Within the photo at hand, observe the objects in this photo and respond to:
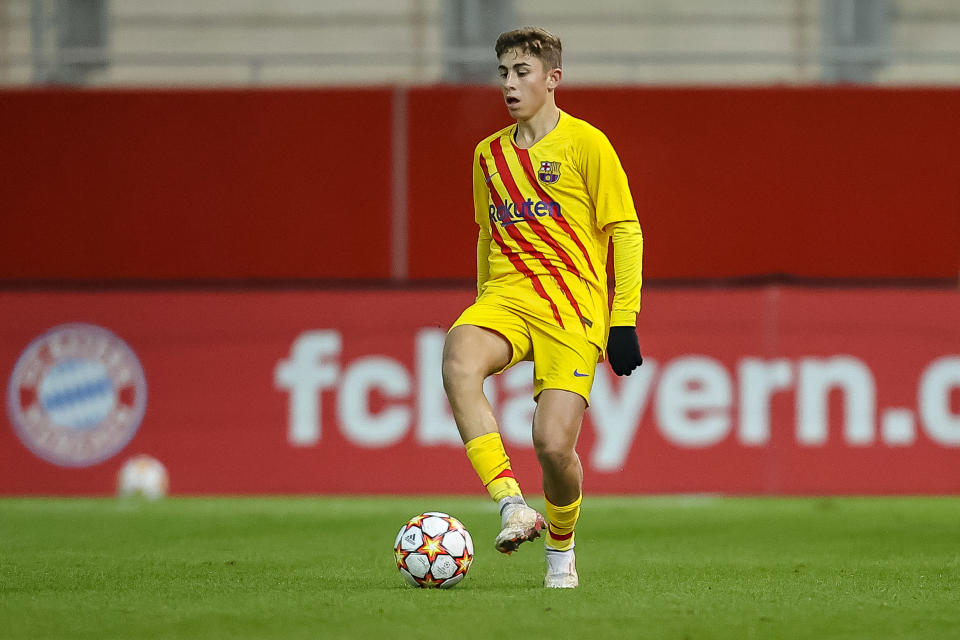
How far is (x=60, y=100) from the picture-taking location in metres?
12.1

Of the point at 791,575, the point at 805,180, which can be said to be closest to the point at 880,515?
the point at 791,575

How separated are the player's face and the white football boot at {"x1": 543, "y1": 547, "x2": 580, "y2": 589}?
1.54 m

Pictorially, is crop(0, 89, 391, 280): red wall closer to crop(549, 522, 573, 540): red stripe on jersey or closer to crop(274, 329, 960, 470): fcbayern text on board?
crop(274, 329, 960, 470): fcbayern text on board

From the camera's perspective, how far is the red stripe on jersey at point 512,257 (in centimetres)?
505

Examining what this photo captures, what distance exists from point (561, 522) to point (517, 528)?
446 millimetres

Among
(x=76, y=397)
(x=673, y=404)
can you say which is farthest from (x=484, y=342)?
(x=76, y=397)

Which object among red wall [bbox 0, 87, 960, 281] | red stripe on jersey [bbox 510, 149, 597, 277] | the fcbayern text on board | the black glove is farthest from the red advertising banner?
the black glove

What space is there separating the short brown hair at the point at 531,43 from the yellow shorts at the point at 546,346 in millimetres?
896

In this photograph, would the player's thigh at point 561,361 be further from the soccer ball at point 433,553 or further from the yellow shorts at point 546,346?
the soccer ball at point 433,553

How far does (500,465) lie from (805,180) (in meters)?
7.73

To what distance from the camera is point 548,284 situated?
5.07 meters

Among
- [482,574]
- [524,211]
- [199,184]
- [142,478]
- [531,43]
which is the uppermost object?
[531,43]

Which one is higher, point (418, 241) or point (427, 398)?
point (418, 241)

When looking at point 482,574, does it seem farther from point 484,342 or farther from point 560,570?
point 484,342
